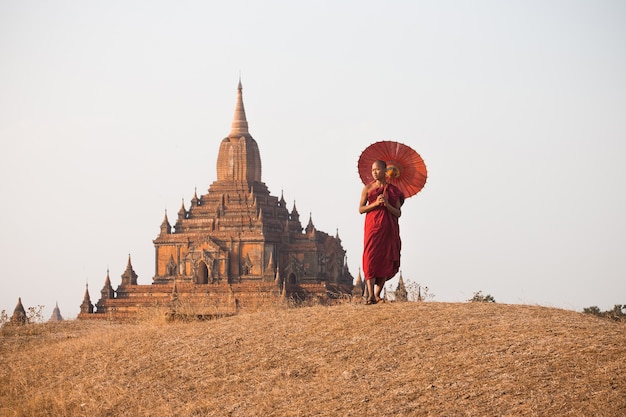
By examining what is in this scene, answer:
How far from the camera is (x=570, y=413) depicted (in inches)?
427

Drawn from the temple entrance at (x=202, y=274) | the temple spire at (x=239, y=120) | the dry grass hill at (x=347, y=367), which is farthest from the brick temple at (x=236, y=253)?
the dry grass hill at (x=347, y=367)

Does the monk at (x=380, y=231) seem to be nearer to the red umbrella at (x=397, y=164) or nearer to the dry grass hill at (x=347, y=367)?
the red umbrella at (x=397, y=164)

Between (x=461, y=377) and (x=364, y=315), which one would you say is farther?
(x=364, y=315)

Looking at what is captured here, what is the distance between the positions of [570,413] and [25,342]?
13614 mm

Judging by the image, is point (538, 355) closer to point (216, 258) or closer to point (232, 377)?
point (232, 377)

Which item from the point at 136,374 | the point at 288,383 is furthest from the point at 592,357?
the point at 136,374

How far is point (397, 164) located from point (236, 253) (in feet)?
110

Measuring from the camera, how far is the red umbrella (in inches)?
661

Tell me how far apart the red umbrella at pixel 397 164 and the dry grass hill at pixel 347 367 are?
2006mm

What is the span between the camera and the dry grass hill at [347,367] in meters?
11.7

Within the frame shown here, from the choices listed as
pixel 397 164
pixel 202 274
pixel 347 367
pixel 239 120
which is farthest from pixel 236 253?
pixel 347 367

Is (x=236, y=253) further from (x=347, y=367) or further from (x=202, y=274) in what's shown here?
(x=347, y=367)

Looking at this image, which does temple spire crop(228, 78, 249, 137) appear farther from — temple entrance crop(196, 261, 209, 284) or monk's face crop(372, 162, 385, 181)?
monk's face crop(372, 162, 385, 181)

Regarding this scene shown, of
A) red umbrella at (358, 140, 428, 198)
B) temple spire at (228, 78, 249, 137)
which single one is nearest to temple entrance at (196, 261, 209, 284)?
temple spire at (228, 78, 249, 137)
